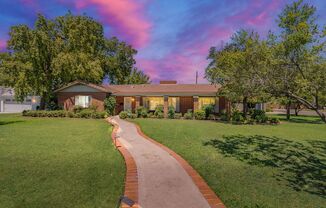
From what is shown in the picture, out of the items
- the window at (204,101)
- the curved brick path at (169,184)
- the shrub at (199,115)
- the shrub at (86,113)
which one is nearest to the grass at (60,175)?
the curved brick path at (169,184)

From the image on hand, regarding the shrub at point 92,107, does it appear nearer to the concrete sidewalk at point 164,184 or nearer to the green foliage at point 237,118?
the green foliage at point 237,118

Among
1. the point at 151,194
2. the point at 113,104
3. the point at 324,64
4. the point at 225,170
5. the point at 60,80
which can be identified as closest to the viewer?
the point at 151,194

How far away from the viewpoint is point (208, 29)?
823 inches

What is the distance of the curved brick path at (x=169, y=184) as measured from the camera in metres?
4.37

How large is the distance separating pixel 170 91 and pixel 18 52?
19175mm

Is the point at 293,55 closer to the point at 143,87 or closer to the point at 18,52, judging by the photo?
the point at 143,87

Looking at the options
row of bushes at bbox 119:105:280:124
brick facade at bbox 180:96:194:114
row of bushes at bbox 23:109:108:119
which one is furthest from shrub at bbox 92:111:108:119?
brick facade at bbox 180:96:194:114

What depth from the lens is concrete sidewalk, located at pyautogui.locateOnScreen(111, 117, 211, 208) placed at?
4359 millimetres

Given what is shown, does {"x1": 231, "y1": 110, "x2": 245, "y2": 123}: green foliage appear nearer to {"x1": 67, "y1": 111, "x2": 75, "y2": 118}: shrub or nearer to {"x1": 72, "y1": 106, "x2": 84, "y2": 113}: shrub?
{"x1": 72, "y1": 106, "x2": 84, "y2": 113}: shrub

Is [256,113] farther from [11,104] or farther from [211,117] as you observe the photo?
[11,104]

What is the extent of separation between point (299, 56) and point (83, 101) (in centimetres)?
2486

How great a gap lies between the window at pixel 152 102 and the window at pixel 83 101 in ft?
22.5

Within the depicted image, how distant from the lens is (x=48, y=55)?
89.5ft

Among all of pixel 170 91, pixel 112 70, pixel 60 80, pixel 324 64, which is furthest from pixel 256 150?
pixel 112 70
